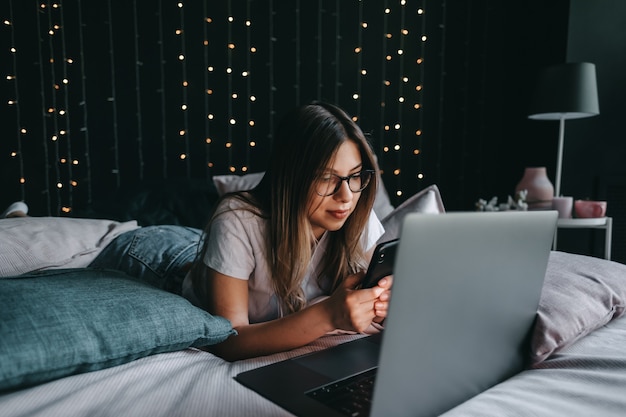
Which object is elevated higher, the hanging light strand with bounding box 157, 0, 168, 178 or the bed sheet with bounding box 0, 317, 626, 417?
the hanging light strand with bounding box 157, 0, 168, 178

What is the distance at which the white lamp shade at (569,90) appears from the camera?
2244mm

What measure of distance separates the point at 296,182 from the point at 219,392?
→ 48cm

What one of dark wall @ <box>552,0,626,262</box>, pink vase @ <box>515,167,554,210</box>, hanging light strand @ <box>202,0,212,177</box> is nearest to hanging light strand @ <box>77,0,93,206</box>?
hanging light strand @ <box>202,0,212,177</box>

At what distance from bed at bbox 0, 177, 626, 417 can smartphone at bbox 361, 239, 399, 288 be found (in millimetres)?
210

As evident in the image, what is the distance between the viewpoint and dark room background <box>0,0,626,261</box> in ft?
7.31

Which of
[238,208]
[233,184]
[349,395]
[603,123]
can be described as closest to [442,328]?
[349,395]

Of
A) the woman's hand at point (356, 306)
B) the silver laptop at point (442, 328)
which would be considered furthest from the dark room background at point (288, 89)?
the silver laptop at point (442, 328)

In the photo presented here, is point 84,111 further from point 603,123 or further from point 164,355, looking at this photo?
point 603,123

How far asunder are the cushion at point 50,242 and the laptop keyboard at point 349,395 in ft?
3.24

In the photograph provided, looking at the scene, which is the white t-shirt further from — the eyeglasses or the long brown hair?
the eyeglasses

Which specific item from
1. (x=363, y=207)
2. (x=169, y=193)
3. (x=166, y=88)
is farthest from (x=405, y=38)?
(x=363, y=207)

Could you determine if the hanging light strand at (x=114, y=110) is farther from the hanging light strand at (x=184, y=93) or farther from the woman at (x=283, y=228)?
the woman at (x=283, y=228)

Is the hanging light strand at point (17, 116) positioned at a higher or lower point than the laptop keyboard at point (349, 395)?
higher

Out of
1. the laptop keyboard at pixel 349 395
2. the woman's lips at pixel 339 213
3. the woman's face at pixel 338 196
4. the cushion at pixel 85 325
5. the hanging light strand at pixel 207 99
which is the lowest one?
the laptop keyboard at pixel 349 395
